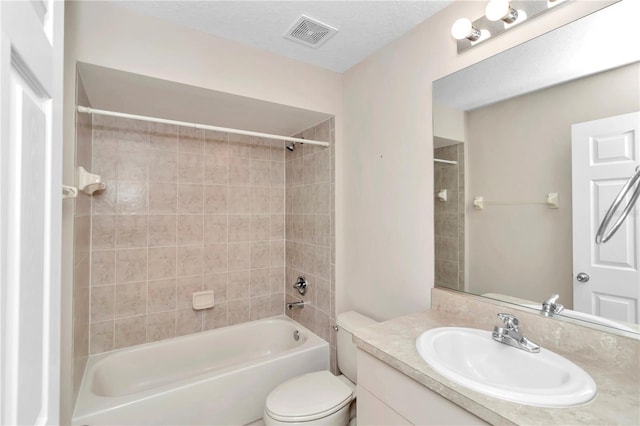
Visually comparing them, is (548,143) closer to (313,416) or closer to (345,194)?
(345,194)

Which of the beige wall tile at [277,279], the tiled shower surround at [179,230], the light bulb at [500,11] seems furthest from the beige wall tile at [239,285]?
the light bulb at [500,11]

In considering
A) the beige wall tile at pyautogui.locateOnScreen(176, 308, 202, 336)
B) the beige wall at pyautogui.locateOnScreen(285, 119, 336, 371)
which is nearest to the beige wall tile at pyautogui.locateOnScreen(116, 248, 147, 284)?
the beige wall tile at pyautogui.locateOnScreen(176, 308, 202, 336)

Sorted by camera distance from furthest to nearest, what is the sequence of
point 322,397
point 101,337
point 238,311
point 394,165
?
point 238,311, point 101,337, point 394,165, point 322,397

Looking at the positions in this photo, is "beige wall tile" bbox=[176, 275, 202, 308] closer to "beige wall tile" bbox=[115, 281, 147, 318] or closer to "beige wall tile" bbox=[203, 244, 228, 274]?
"beige wall tile" bbox=[203, 244, 228, 274]

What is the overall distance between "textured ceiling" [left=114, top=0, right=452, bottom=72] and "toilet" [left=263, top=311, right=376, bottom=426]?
5.72ft

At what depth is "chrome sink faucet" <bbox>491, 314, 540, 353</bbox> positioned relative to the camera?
1.00 meters

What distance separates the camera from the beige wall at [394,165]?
1.49m

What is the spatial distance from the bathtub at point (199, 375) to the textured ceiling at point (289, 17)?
200cm

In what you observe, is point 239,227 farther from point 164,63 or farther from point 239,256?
point 164,63

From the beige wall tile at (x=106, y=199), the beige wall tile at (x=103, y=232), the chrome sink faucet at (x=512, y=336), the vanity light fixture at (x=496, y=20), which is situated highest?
the vanity light fixture at (x=496, y=20)

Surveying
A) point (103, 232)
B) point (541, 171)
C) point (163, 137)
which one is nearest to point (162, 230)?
point (103, 232)

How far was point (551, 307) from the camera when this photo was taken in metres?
1.08

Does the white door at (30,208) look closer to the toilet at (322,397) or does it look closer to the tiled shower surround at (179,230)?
the toilet at (322,397)

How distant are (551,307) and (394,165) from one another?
3.28 ft
